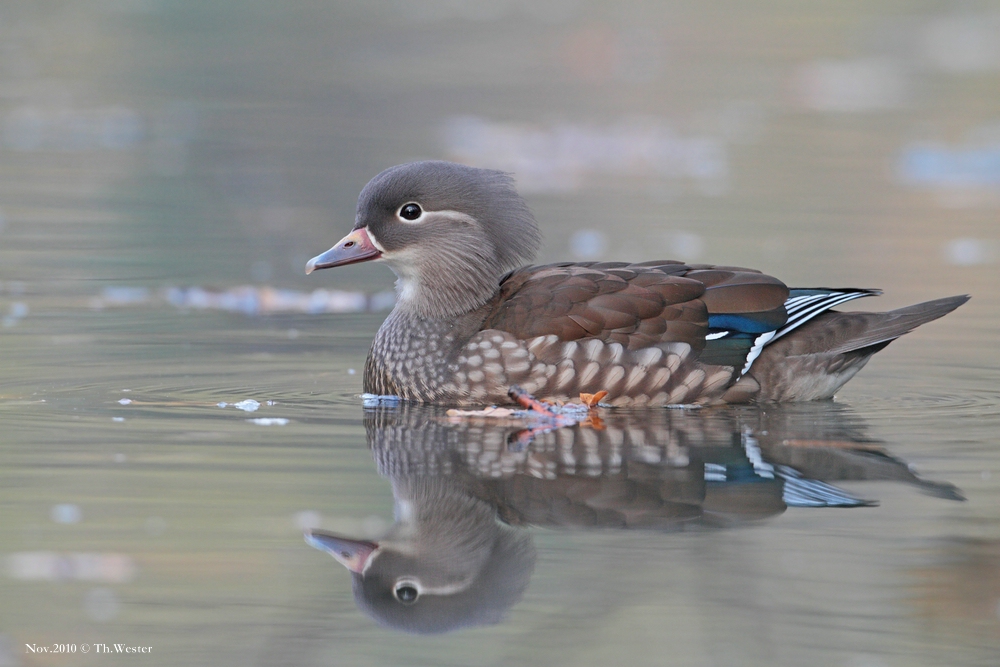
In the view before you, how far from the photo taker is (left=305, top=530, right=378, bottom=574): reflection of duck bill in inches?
191

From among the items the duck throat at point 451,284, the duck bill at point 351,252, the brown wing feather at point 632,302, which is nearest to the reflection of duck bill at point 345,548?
the brown wing feather at point 632,302

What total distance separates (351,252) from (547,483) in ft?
7.33

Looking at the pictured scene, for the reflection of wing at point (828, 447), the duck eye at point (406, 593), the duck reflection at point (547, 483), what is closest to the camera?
the duck eye at point (406, 593)

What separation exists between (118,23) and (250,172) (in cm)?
A: 1159

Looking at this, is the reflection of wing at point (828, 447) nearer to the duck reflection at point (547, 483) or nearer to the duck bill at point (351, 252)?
the duck reflection at point (547, 483)

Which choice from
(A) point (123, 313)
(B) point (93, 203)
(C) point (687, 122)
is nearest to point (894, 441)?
(A) point (123, 313)

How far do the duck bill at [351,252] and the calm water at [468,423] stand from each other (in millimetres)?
618

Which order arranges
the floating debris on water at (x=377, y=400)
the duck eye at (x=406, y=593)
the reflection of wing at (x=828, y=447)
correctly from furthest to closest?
1. the floating debris on water at (x=377, y=400)
2. the reflection of wing at (x=828, y=447)
3. the duck eye at (x=406, y=593)

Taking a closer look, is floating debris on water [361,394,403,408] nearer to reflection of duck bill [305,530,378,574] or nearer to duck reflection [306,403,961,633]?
duck reflection [306,403,961,633]

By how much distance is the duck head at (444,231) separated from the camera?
7.70m

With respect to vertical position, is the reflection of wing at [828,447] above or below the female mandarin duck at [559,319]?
below

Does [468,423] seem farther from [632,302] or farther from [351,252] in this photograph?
[351,252]

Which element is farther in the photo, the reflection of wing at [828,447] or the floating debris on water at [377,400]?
the floating debris on water at [377,400]

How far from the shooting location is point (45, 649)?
4.16 meters
